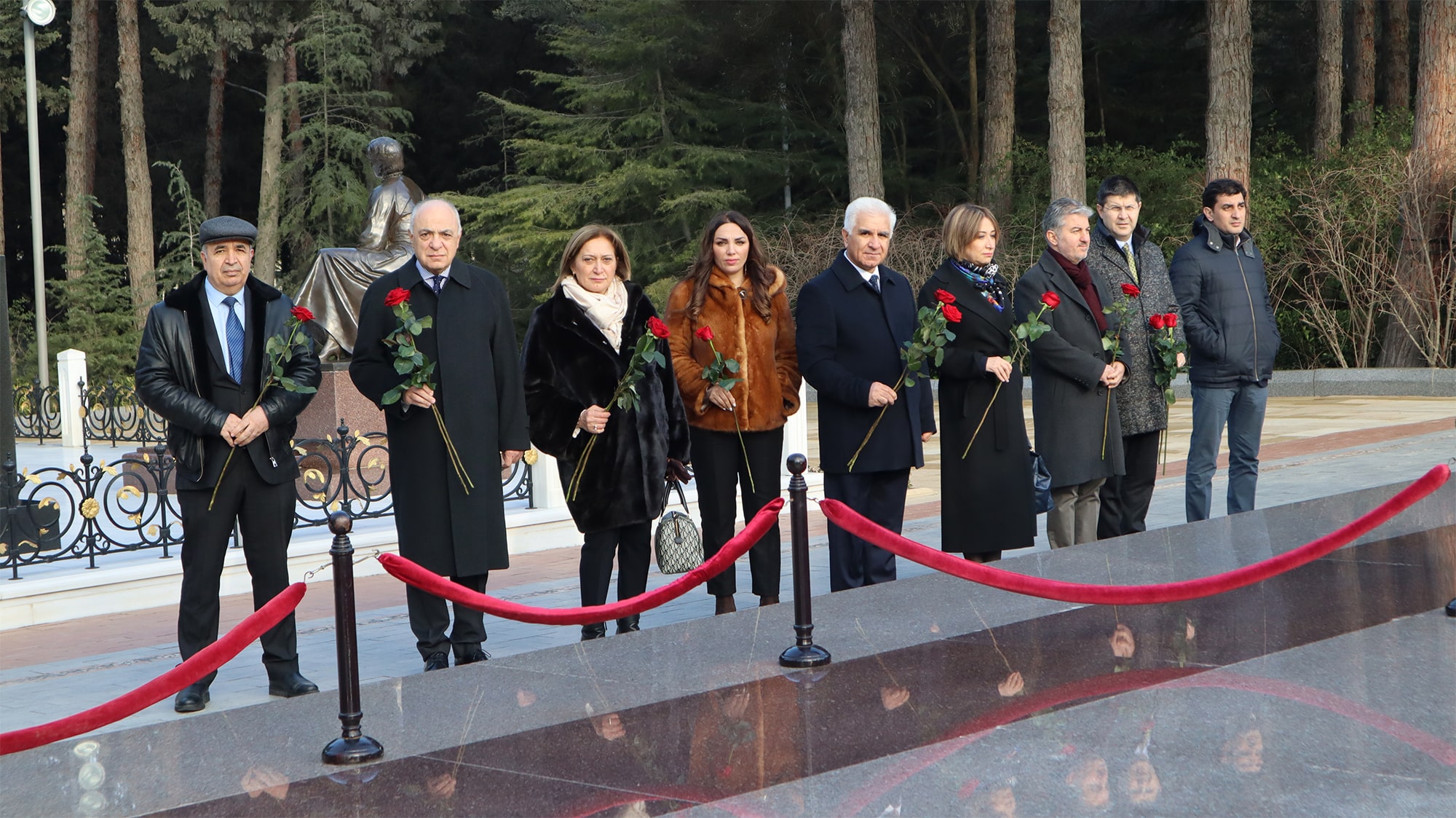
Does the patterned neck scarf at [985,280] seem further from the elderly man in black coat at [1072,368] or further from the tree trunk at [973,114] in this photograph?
the tree trunk at [973,114]

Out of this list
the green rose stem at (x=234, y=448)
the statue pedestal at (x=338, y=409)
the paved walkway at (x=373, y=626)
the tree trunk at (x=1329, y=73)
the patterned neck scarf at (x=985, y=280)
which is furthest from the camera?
the tree trunk at (x=1329, y=73)

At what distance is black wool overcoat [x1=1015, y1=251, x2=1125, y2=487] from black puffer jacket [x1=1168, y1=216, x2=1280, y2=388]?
101 centimetres

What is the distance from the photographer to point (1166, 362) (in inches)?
276

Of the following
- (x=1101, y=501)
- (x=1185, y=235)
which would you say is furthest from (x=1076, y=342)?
(x=1185, y=235)

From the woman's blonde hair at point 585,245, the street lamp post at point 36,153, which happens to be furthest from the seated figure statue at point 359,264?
the street lamp post at point 36,153

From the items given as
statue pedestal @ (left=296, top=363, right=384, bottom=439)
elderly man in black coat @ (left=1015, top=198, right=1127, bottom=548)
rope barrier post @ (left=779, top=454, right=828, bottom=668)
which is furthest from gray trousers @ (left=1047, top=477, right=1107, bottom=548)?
statue pedestal @ (left=296, top=363, right=384, bottom=439)

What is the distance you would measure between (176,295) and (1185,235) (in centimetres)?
2052

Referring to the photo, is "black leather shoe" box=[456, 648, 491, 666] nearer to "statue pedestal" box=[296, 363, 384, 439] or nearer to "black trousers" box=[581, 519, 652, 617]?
"black trousers" box=[581, 519, 652, 617]

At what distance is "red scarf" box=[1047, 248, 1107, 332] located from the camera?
6.82 meters

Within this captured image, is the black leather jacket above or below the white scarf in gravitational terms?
below

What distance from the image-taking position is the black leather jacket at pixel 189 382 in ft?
17.0

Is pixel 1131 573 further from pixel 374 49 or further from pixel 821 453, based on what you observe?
pixel 374 49

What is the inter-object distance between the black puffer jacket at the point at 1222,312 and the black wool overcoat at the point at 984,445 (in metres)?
1.64

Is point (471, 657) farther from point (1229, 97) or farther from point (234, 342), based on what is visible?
point (1229, 97)
